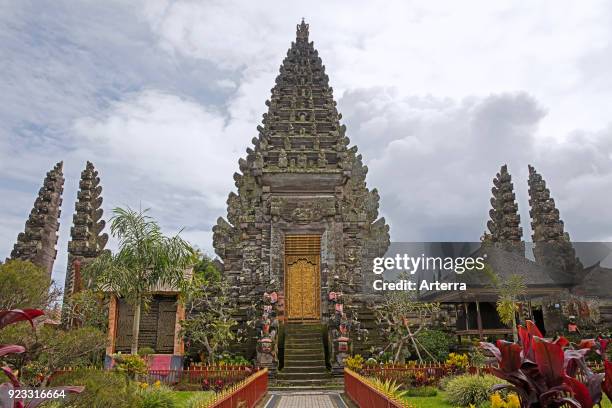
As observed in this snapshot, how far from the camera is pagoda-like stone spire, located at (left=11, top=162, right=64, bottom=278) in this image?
25828mm

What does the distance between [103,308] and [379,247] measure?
481 inches

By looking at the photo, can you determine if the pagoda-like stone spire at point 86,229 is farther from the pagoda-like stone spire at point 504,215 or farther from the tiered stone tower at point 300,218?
the pagoda-like stone spire at point 504,215

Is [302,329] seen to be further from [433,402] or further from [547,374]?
[547,374]

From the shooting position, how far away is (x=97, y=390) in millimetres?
6816

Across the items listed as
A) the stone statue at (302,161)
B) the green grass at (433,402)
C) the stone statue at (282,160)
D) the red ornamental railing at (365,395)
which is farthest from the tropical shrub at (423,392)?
the stone statue at (302,161)

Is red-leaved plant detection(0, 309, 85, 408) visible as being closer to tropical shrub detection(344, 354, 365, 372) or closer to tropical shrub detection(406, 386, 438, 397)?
tropical shrub detection(406, 386, 438, 397)

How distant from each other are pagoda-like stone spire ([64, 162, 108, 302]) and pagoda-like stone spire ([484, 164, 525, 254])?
24255 millimetres

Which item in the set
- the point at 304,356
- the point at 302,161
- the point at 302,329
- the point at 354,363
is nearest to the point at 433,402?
the point at 354,363

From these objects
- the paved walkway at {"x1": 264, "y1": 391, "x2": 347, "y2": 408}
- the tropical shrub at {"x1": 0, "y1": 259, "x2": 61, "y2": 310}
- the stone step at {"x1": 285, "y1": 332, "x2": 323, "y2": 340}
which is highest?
the tropical shrub at {"x1": 0, "y1": 259, "x2": 61, "y2": 310}

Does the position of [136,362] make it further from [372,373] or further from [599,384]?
[599,384]

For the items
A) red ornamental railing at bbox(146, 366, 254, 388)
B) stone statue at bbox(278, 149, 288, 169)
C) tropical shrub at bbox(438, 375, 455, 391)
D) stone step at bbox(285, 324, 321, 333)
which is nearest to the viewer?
tropical shrub at bbox(438, 375, 455, 391)

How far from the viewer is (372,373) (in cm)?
1332

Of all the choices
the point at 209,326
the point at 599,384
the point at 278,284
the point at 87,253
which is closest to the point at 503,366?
the point at 599,384

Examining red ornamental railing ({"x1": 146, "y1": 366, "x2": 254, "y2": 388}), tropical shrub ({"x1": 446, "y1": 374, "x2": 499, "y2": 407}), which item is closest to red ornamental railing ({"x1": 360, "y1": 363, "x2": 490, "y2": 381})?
tropical shrub ({"x1": 446, "y1": 374, "x2": 499, "y2": 407})
